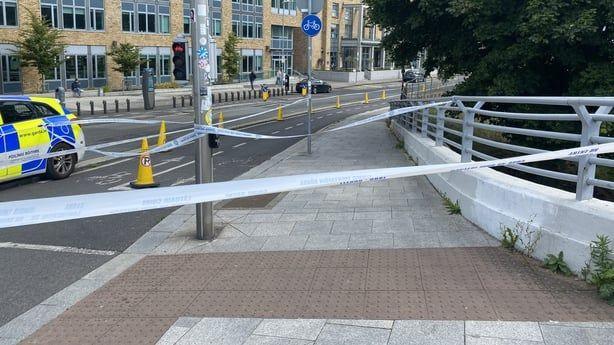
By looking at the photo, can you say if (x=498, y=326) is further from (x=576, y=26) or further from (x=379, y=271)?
(x=576, y=26)

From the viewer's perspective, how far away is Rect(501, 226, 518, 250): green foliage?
5.12 meters

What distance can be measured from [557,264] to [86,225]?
5669 mm

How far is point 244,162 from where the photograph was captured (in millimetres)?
13602

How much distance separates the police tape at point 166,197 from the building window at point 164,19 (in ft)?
150

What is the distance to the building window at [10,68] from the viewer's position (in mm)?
35875

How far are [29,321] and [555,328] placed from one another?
3879 millimetres

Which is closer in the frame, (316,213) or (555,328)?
(555,328)

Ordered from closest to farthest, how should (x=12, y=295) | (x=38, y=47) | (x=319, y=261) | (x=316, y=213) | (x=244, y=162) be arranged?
(x=12, y=295) → (x=319, y=261) → (x=316, y=213) → (x=244, y=162) → (x=38, y=47)

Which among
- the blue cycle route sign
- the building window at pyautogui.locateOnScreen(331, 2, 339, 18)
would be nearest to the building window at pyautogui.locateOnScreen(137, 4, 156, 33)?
the building window at pyautogui.locateOnScreen(331, 2, 339, 18)

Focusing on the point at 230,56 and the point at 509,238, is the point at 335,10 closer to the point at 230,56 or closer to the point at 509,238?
the point at 230,56

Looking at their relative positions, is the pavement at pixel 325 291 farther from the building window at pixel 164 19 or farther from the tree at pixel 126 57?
the building window at pixel 164 19

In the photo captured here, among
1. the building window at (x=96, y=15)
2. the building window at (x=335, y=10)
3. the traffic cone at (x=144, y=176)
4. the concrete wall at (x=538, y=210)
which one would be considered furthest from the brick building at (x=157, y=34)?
the concrete wall at (x=538, y=210)

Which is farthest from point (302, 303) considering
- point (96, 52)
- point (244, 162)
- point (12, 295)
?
point (96, 52)

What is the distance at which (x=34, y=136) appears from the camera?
32.8 ft
